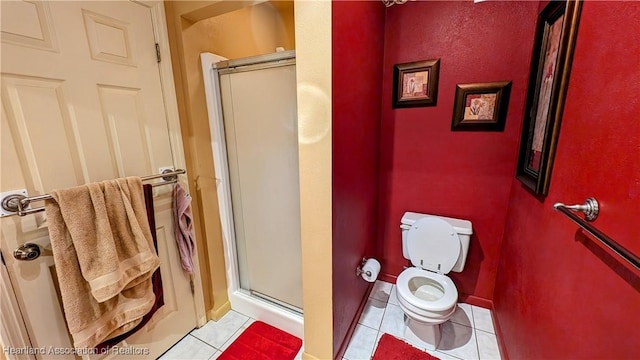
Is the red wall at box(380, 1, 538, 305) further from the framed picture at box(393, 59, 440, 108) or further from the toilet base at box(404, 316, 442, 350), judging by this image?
the toilet base at box(404, 316, 442, 350)

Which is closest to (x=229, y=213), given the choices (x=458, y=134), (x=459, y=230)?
(x=459, y=230)

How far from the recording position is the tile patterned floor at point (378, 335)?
59.6 inches

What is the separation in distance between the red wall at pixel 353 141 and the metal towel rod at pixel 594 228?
84cm

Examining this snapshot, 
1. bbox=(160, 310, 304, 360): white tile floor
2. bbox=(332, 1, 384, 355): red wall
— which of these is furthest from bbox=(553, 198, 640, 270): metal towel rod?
bbox=(160, 310, 304, 360): white tile floor

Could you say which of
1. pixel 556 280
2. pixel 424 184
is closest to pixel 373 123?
pixel 424 184

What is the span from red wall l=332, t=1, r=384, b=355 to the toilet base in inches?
14.4

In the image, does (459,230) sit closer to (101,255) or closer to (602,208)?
(602,208)

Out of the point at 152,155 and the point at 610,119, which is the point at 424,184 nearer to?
the point at 610,119

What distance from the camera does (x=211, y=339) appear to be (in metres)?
1.63

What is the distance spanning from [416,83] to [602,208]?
129 cm

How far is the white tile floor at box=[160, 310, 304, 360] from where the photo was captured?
1.51 metres

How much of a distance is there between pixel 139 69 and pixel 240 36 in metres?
0.76

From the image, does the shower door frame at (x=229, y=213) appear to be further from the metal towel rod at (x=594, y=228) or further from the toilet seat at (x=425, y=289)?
the metal towel rod at (x=594, y=228)

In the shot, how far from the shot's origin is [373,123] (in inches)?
67.5
